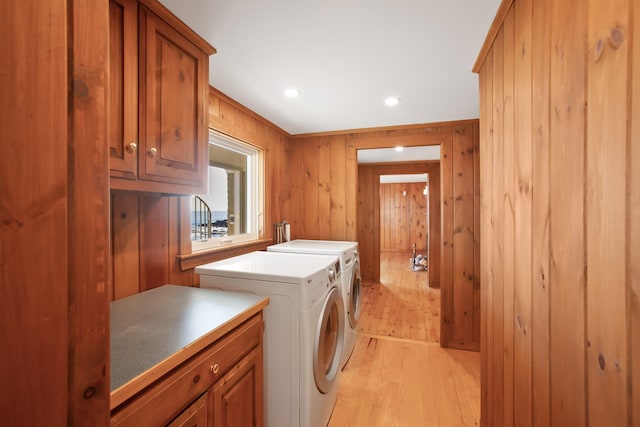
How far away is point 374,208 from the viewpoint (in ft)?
15.3

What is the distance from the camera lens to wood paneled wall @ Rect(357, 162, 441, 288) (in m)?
4.42

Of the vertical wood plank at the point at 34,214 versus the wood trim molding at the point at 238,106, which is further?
the wood trim molding at the point at 238,106

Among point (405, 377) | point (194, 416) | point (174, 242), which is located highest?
point (174, 242)

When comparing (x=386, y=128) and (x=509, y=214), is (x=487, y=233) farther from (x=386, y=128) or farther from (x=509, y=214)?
(x=386, y=128)

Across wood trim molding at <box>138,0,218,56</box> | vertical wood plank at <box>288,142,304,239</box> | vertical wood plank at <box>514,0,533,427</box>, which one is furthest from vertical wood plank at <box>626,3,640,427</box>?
vertical wood plank at <box>288,142,304,239</box>

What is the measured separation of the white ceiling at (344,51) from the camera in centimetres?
114

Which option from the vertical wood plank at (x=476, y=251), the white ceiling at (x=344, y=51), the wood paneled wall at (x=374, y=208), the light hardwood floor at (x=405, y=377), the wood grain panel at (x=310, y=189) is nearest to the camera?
the white ceiling at (x=344, y=51)

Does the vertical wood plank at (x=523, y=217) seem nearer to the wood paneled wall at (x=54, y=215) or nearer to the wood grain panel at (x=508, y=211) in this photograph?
the wood grain panel at (x=508, y=211)

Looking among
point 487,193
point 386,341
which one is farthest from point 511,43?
point 386,341

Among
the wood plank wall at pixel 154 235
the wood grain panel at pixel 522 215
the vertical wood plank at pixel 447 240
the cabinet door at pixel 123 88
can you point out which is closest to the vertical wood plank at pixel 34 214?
the cabinet door at pixel 123 88

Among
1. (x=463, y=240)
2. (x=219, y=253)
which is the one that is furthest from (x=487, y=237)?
(x=219, y=253)

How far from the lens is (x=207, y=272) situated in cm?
149

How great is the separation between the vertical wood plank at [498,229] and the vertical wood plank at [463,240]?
4.41 ft

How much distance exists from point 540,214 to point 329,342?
1374mm
